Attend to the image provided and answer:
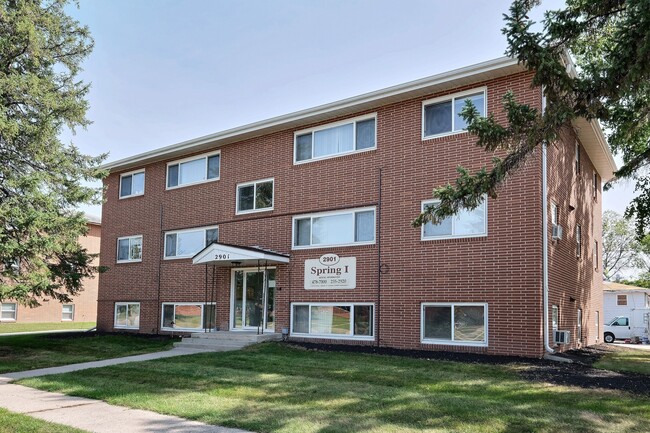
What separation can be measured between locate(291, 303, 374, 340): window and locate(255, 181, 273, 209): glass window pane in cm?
328

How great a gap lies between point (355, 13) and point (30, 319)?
1274 inches

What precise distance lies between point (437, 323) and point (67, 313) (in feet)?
104

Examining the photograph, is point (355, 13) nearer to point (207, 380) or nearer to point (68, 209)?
point (207, 380)

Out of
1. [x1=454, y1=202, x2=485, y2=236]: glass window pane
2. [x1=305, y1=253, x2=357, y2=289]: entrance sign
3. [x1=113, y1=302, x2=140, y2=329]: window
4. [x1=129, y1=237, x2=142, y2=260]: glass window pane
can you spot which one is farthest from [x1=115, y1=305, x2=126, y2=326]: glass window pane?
[x1=454, y1=202, x2=485, y2=236]: glass window pane

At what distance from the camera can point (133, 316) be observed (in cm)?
2123

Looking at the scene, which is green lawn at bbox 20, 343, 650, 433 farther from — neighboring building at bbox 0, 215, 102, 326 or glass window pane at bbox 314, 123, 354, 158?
neighboring building at bbox 0, 215, 102, 326

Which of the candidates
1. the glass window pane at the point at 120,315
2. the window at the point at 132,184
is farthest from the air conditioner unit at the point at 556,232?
the glass window pane at the point at 120,315

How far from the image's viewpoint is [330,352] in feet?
44.5

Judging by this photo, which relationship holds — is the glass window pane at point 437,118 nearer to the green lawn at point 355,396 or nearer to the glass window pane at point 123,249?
the green lawn at point 355,396

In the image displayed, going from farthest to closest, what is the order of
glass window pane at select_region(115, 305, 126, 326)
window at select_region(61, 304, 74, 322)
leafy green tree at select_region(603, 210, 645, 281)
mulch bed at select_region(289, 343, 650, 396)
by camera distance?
leafy green tree at select_region(603, 210, 645, 281)
window at select_region(61, 304, 74, 322)
glass window pane at select_region(115, 305, 126, 326)
mulch bed at select_region(289, 343, 650, 396)

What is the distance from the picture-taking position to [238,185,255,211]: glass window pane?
18.0 meters

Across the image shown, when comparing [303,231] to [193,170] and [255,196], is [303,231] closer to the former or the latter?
[255,196]

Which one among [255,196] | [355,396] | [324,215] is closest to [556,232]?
[324,215]

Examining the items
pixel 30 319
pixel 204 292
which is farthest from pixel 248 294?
pixel 30 319
